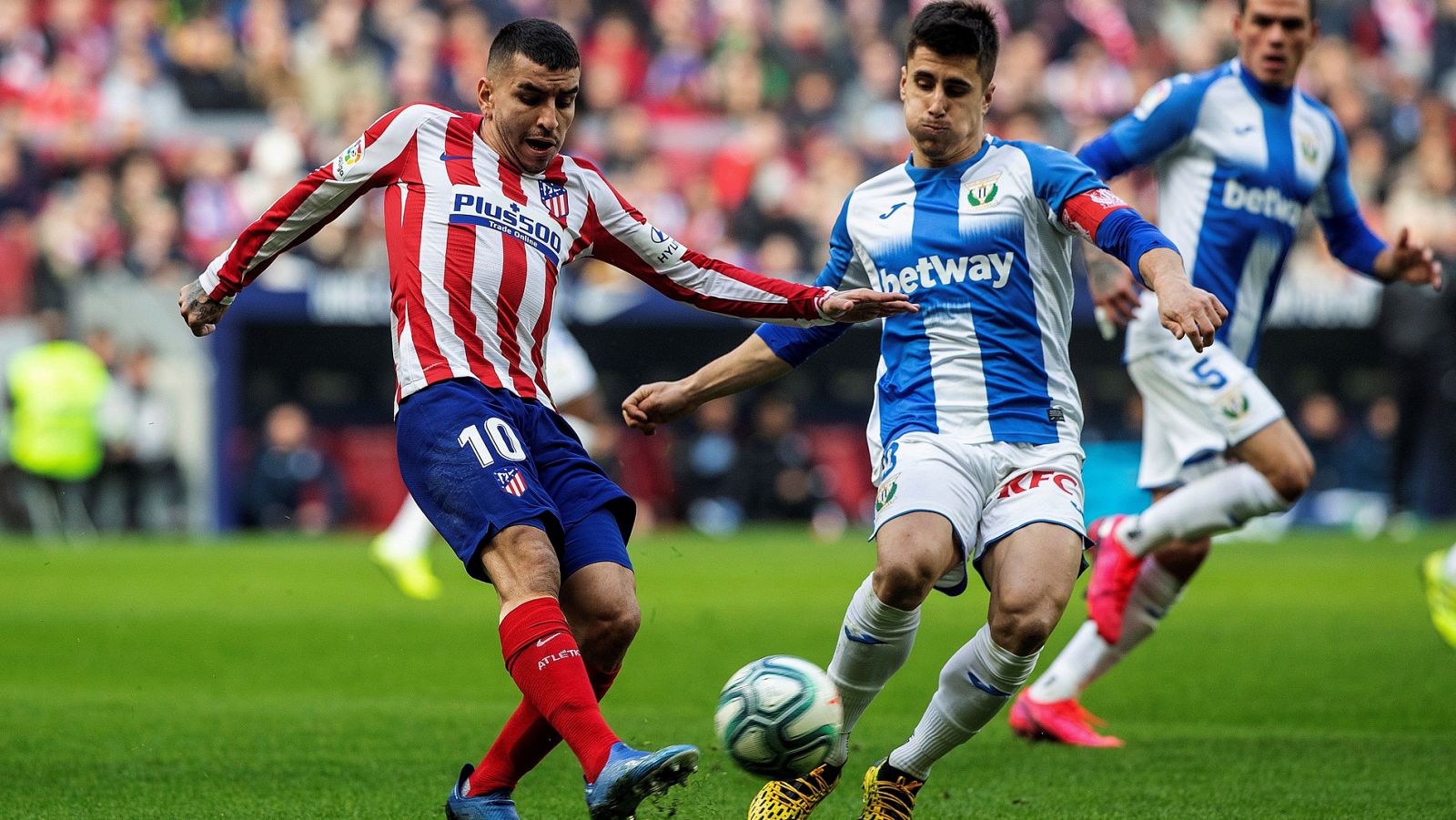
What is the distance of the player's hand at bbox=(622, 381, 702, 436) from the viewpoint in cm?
514

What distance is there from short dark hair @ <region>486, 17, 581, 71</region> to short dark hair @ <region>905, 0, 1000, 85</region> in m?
0.97

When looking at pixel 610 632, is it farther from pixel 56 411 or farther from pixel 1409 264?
pixel 56 411

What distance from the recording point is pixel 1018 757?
611 centimetres

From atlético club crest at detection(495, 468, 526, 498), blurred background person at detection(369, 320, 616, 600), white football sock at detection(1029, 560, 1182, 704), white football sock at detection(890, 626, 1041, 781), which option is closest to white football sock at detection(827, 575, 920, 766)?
white football sock at detection(890, 626, 1041, 781)

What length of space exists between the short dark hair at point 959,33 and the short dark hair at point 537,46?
0.97 m

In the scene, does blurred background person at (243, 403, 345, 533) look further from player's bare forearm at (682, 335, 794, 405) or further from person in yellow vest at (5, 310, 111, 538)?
player's bare forearm at (682, 335, 794, 405)

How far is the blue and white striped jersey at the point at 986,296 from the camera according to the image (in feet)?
16.0

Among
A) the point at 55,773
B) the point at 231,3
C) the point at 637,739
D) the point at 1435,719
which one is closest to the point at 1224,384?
the point at 1435,719

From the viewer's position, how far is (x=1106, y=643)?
21.6 ft

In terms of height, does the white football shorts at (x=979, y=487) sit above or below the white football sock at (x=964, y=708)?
above

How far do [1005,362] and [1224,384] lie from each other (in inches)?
80.5

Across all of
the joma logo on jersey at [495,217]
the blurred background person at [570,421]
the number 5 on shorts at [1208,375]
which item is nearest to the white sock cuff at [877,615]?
the joma logo on jersey at [495,217]

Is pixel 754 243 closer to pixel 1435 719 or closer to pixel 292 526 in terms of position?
pixel 292 526

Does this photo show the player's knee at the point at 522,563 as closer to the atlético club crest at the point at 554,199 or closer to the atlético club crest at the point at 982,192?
the atlético club crest at the point at 554,199
